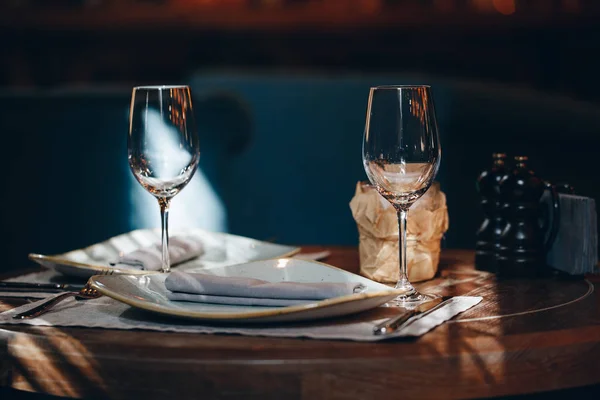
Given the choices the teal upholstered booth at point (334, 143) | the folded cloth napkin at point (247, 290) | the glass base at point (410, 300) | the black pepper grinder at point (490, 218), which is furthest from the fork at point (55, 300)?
the teal upholstered booth at point (334, 143)

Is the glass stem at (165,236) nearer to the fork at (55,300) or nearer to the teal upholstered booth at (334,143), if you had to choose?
the fork at (55,300)

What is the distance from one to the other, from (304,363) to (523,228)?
54cm

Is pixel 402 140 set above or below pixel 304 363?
above

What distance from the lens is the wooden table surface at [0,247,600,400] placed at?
0.82 metres

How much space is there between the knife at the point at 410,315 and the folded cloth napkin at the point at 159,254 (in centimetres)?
42

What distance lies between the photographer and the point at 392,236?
3.99 feet

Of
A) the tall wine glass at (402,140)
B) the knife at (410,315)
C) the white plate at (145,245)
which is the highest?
the tall wine glass at (402,140)

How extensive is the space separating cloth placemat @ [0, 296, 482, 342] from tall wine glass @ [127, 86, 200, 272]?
7.5 inches

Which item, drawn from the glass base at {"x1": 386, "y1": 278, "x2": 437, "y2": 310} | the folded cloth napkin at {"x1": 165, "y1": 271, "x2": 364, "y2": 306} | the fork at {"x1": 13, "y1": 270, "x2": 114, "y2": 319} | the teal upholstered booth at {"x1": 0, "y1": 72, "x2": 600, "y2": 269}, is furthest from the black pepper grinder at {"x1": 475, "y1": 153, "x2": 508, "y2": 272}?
the teal upholstered booth at {"x1": 0, "y1": 72, "x2": 600, "y2": 269}

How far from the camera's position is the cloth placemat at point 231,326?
2.94 ft

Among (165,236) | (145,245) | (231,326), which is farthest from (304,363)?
(145,245)

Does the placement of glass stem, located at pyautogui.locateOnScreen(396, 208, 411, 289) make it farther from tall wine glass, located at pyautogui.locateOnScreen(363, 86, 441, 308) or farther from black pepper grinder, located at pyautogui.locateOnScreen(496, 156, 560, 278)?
black pepper grinder, located at pyautogui.locateOnScreen(496, 156, 560, 278)

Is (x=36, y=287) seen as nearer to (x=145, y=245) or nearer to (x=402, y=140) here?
(x=145, y=245)

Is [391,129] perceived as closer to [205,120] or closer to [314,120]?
[205,120]
